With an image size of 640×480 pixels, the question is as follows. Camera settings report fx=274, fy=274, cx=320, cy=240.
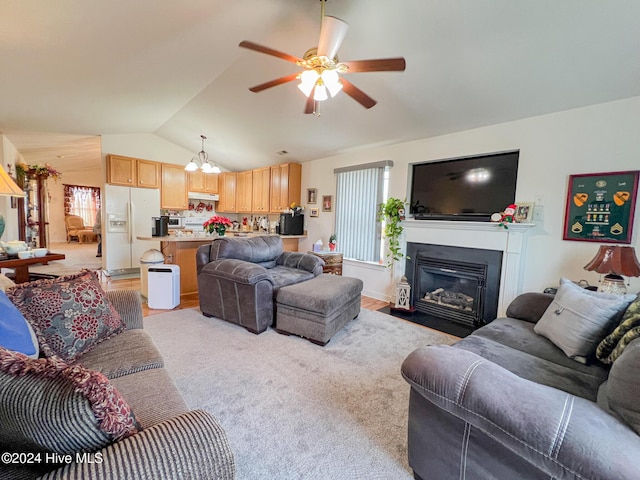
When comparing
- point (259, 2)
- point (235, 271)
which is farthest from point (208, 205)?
point (259, 2)

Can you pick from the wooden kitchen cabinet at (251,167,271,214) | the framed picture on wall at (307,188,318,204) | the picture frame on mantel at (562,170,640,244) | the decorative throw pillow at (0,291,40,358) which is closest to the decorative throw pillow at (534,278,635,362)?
the picture frame on mantel at (562,170,640,244)

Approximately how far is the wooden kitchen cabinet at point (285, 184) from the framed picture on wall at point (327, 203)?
652 mm

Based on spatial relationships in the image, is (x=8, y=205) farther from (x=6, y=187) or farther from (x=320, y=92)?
(x=320, y=92)

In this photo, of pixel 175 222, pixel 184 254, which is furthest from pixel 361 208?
pixel 175 222

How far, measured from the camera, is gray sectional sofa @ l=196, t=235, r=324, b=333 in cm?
275

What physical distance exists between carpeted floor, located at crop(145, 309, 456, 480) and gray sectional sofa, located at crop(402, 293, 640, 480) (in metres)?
0.32

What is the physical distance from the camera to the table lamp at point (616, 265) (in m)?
2.03

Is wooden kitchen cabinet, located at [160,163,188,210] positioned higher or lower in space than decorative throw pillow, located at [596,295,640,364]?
higher

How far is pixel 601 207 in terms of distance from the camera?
7.93 ft

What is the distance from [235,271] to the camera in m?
2.80

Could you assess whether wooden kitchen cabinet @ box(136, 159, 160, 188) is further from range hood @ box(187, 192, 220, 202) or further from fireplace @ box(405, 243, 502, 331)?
fireplace @ box(405, 243, 502, 331)

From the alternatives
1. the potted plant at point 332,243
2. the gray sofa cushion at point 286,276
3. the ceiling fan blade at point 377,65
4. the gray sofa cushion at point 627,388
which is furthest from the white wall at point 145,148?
the gray sofa cushion at point 627,388

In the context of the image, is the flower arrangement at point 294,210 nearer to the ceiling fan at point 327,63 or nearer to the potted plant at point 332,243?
the potted plant at point 332,243

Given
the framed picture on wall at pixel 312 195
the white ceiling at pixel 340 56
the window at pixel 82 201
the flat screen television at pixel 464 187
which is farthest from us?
the window at pixel 82 201
